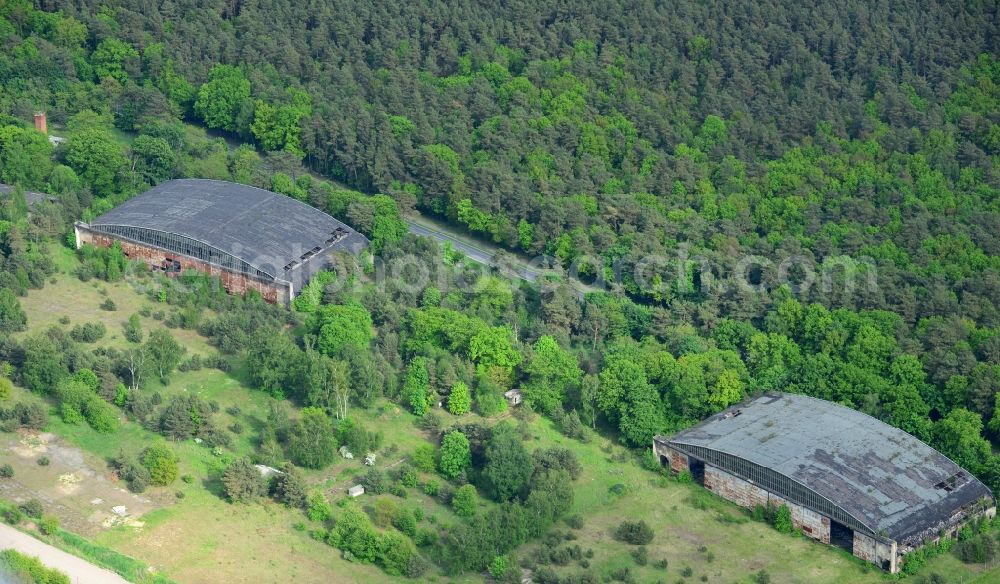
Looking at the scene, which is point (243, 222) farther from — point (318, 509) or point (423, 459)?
point (318, 509)

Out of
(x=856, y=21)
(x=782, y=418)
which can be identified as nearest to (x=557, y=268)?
(x=782, y=418)

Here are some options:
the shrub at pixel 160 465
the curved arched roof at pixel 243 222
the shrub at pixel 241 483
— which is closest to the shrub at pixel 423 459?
the shrub at pixel 241 483

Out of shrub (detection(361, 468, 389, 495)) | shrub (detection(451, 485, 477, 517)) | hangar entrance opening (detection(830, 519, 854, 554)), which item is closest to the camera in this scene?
hangar entrance opening (detection(830, 519, 854, 554))

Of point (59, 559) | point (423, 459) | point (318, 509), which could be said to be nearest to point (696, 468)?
point (423, 459)

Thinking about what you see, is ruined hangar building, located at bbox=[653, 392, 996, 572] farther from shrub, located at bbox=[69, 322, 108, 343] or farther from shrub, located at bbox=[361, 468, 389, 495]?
shrub, located at bbox=[69, 322, 108, 343]

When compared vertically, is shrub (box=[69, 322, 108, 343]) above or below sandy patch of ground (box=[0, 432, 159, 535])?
above

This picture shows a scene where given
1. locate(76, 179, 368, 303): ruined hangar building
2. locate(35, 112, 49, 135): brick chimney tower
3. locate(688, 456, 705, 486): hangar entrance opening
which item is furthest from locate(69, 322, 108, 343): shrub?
locate(688, 456, 705, 486): hangar entrance opening

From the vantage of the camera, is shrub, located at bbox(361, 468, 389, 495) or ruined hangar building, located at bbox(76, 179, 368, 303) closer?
shrub, located at bbox(361, 468, 389, 495)
